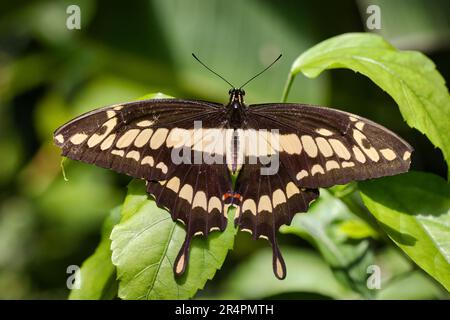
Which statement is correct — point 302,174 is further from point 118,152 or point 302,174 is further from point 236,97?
point 118,152

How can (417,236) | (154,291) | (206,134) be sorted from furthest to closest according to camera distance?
(206,134) → (417,236) → (154,291)

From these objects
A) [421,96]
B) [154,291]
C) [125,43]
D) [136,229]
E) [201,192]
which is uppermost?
[125,43]

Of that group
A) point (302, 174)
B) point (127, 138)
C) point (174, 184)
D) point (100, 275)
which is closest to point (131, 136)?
point (127, 138)

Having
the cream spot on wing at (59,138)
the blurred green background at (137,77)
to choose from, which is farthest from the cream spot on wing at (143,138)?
the blurred green background at (137,77)

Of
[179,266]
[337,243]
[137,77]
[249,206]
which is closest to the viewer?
[179,266]

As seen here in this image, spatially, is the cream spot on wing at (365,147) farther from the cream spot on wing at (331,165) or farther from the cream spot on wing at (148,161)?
the cream spot on wing at (148,161)

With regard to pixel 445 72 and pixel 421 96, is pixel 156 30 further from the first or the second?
pixel 421 96

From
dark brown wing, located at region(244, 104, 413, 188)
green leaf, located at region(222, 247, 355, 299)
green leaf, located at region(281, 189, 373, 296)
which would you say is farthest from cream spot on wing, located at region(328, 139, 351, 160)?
green leaf, located at region(222, 247, 355, 299)

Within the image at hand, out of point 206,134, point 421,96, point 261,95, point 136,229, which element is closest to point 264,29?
point 261,95
